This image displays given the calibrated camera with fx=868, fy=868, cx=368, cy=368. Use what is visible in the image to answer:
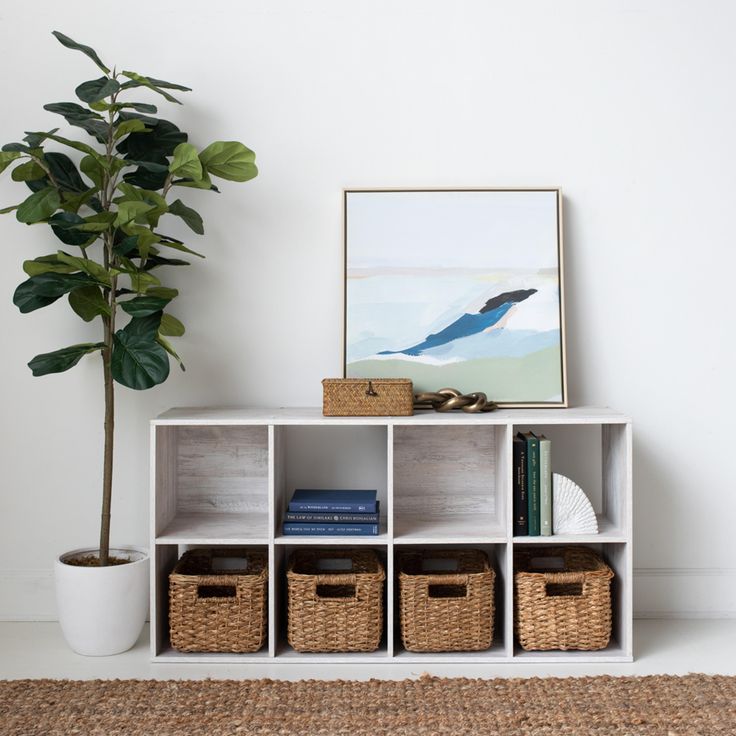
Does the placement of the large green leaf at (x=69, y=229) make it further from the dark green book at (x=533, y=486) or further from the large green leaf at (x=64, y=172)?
the dark green book at (x=533, y=486)

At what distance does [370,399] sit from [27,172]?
4.18 feet

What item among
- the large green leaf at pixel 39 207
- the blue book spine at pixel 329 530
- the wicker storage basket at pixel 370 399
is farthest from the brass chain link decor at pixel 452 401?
the large green leaf at pixel 39 207

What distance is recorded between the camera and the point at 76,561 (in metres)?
2.79

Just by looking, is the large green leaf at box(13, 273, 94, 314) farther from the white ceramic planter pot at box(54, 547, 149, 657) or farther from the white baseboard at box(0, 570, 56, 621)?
the white baseboard at box(0, 570, 56, 621)

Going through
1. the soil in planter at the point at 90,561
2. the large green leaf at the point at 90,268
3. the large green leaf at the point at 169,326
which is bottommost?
the soil in planter at the point at 90,561

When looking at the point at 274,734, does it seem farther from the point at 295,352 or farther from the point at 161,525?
the point at 295,352

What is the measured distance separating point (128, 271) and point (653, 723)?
6.31 feet

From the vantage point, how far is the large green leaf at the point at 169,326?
2.81 metres

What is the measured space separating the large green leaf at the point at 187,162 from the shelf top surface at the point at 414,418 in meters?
0.73

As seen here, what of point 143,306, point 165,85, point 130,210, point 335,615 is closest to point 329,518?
point 335,615

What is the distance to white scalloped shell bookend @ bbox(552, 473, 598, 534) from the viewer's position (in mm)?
2660

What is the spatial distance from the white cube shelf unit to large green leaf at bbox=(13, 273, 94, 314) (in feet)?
1.57

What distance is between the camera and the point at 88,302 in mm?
2658

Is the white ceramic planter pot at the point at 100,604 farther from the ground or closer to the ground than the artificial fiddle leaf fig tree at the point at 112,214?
closer to the ground
